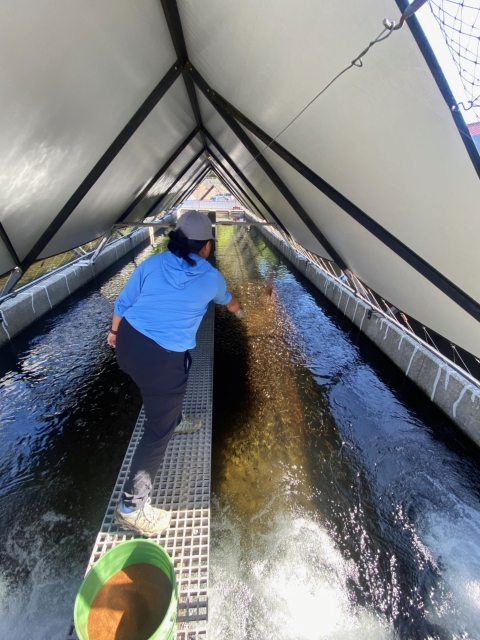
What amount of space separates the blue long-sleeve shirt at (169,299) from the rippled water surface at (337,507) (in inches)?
80.1

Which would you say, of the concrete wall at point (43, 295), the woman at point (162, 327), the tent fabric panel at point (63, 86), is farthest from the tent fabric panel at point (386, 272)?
the concrete wall at point (43, 295)

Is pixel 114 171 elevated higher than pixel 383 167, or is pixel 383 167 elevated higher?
pixel 383 167

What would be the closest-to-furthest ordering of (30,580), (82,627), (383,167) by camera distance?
1. (82,627)
2. (383,167)
3. (30,580)

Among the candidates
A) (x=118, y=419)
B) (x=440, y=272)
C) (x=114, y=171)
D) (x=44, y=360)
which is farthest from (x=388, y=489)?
(x=114, y=171)

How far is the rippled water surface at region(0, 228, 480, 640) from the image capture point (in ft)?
8.12

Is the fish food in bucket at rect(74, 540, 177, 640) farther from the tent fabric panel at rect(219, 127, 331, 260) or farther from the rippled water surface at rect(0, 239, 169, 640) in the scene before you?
the tent fabric panel at rect(219, 127, 331, 260)

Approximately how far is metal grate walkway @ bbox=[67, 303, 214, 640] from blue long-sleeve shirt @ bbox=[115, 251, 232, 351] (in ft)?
4.89

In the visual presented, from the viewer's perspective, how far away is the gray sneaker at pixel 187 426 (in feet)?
11.4

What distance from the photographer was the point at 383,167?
2.34m

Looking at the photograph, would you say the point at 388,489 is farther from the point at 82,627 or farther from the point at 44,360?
the point at 44,360

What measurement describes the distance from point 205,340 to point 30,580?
12.7 ft


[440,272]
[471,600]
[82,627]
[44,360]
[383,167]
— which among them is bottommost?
[44,360]

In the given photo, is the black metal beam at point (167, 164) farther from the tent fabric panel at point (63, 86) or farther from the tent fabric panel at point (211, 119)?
the tent fabric panel at point (63, 86)

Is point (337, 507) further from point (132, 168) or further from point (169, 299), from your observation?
point (132, 168)
